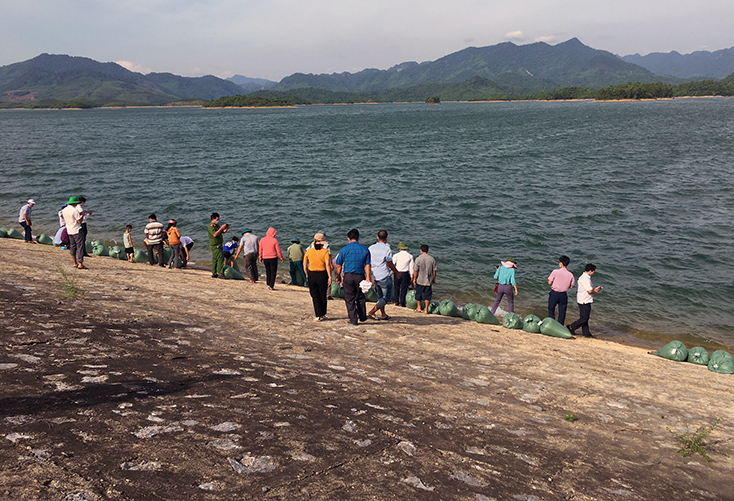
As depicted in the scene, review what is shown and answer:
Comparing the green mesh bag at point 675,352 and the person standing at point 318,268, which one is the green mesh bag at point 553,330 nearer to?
the green mesh bag at point 675,352

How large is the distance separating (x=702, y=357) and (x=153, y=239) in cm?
1819

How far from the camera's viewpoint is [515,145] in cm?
7019

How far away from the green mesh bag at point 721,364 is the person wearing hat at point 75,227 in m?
18.4

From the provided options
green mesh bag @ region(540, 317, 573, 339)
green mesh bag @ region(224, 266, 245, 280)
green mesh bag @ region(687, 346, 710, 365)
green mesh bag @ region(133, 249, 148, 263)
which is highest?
green mesh bag @ region(133, 249, 148, 263)

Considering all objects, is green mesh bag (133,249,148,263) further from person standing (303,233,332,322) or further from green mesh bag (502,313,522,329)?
green mesh bag (502,313,522,329)

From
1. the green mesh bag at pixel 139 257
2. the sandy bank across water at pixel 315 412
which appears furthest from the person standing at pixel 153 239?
the sandy bank across water at pixel 315 412

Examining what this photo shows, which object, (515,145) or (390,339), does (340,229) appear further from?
(515,145)

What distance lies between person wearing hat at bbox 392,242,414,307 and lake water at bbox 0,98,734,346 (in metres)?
4.17

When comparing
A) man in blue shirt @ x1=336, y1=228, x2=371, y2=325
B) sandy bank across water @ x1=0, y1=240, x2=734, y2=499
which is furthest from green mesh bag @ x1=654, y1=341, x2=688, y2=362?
man in blue shirt @ x1=336, y1=228, x2=371, y2=325

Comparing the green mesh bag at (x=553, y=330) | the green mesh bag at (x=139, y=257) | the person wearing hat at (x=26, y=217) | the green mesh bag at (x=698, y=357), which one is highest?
the person wearing hat at (x=26, y=217)

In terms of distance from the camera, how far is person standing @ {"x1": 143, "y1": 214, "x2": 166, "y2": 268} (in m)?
17.6

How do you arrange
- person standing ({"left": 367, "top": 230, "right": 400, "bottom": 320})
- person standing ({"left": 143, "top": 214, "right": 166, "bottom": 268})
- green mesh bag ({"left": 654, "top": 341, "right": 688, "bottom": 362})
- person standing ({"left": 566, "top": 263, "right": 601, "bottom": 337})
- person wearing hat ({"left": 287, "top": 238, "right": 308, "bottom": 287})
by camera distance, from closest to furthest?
green mesh bag ({"left": 654, "top": 341, "right": 688, "bottom": 362}) < person standing ({"left": 367, "top": 230, "right": 400, "bottom": 320}) < person standing ({"left": 566, "top": 263, "right": 601, "bottom": 337}) < person wearing hat ({"left": 287, "top": 238, "right": 308, "bottom": 287}) < person standing ({"left": 143, "top": 214, "right": 166, "bottom": 268})

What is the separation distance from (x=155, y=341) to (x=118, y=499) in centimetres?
451

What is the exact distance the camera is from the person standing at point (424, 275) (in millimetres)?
14234
